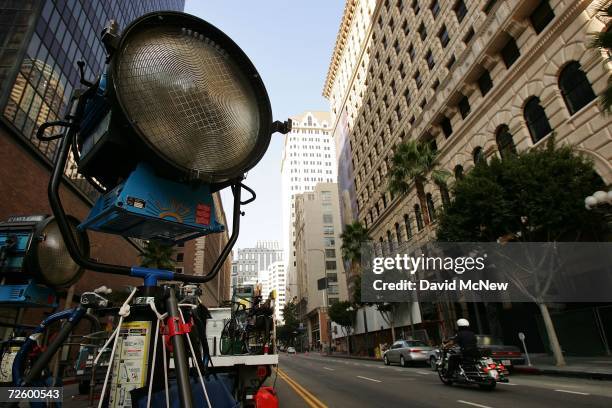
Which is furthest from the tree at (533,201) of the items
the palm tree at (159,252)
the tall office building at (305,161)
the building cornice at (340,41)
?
the tall office building at (305,161)

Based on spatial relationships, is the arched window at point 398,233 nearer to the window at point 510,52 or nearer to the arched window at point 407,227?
the arched window at point 407,227

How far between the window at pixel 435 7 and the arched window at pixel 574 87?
14961 millimetres

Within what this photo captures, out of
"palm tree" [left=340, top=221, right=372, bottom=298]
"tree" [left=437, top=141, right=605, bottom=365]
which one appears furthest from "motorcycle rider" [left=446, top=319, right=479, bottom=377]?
"palm tree" [left=340, top=221, right=372, bottom=298]

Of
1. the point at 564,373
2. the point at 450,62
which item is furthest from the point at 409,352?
the point at 450,62

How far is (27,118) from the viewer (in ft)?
77.2

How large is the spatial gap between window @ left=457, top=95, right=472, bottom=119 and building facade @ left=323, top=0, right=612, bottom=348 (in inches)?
2.8

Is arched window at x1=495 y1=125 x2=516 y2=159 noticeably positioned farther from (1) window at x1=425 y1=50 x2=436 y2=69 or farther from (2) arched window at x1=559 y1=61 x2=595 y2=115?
(1) window at x1=425 y1=50 x2=436 y2=69

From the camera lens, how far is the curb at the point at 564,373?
1094cm

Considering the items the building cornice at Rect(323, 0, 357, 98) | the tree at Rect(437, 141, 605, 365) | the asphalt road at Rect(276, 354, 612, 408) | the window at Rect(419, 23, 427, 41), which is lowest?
the asphalt road at Rect(276, 354, 612, 408)

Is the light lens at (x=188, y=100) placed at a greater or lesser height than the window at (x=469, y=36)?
lesser

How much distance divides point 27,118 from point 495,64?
1190 inches

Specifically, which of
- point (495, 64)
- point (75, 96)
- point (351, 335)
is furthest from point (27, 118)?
point (351, 335)

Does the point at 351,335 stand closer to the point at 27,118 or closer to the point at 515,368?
the point at 515,368

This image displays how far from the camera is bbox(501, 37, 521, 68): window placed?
67.1ft
